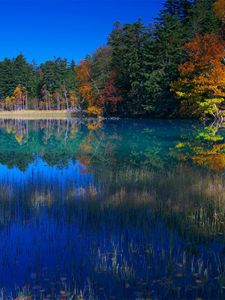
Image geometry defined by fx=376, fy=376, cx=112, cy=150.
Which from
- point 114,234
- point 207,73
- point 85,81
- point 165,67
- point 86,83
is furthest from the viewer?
point 85,81

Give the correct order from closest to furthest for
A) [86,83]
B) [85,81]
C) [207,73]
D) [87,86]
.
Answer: [207,73], [87,86], [86,83], [85,81]

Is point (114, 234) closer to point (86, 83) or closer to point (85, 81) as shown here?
point (86, 83)

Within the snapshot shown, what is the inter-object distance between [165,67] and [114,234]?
40.5m

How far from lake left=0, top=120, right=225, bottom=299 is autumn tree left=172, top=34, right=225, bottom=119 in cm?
2087

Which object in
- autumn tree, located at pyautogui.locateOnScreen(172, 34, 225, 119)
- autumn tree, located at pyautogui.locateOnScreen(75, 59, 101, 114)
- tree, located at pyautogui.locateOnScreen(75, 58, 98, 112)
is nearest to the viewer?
autumn tree, located at pyautogui.locateOnScreen(172, 34, 225, 119)

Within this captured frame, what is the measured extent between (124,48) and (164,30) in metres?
8.27

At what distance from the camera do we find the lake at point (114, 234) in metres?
4.74

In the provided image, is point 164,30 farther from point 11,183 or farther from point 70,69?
point 70,69

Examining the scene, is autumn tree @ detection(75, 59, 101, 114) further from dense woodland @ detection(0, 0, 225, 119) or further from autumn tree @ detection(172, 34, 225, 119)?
Result: autumn tree @ detection(172, 34, 225, 119)

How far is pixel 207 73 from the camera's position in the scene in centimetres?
3266

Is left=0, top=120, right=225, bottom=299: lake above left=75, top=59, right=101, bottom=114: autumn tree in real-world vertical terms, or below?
below

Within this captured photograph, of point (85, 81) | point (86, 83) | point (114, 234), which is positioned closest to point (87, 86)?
point (86, 83)

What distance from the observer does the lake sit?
4742 mm

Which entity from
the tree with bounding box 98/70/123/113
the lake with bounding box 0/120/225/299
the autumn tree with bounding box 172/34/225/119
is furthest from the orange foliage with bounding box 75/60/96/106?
the lake with bounding box 0/120/225/299
